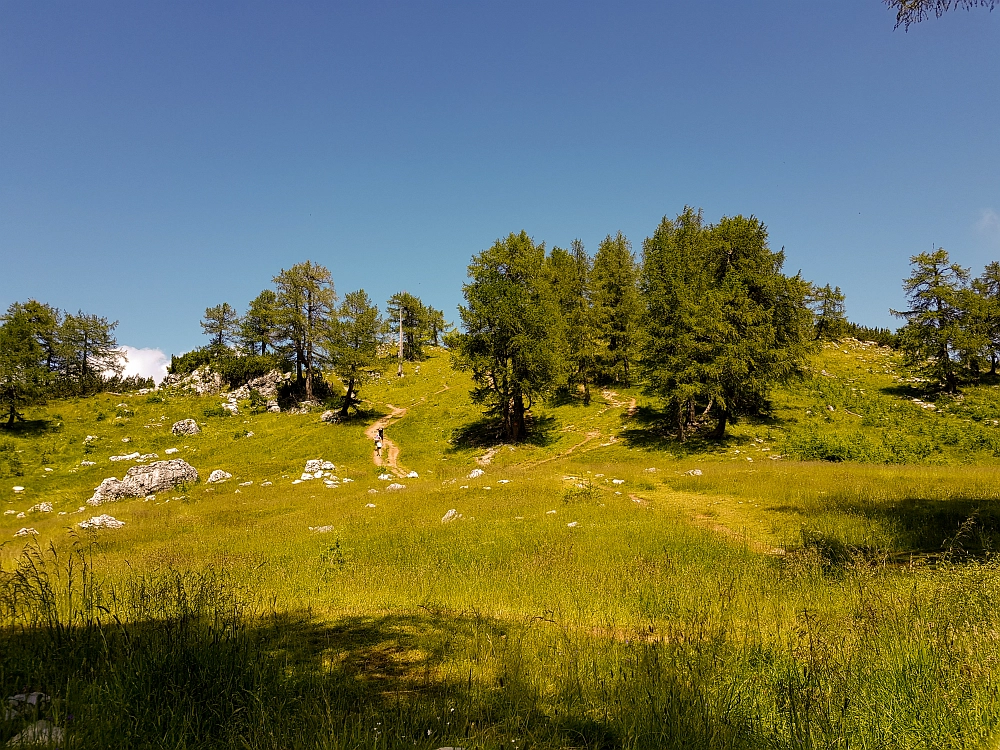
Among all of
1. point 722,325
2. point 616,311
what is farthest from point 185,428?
point 722,325

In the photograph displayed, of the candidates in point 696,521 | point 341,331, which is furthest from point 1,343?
point 696,521

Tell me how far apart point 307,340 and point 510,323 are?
90.6 ft

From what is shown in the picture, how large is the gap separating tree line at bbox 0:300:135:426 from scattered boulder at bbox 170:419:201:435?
10.6 meters

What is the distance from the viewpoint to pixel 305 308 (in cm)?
5116

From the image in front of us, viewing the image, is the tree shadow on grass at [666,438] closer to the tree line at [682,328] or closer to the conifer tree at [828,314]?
the tree line at [682,328]

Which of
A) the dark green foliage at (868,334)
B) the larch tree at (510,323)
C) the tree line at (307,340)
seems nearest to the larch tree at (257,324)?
the tree line at (307,340)

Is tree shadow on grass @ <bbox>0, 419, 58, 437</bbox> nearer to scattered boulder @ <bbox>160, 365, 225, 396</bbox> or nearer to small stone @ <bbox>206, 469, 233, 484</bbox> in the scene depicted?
scattered boulder @ <bbox>160, 365, 225, 396</bbox>

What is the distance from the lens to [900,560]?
32.2 ft

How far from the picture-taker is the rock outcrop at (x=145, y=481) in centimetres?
2577

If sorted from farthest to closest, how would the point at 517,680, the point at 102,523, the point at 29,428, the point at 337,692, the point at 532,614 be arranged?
the point at 29,428 → the point at 102,523 → the point at 532,614 → the point at 517,680 → the point at 337,692

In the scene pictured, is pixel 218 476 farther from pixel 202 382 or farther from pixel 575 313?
pixel 202 382

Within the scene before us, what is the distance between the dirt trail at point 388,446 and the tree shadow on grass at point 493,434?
189 inches

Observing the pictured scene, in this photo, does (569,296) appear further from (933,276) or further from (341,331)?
(933,276)

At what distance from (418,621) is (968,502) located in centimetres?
1626
